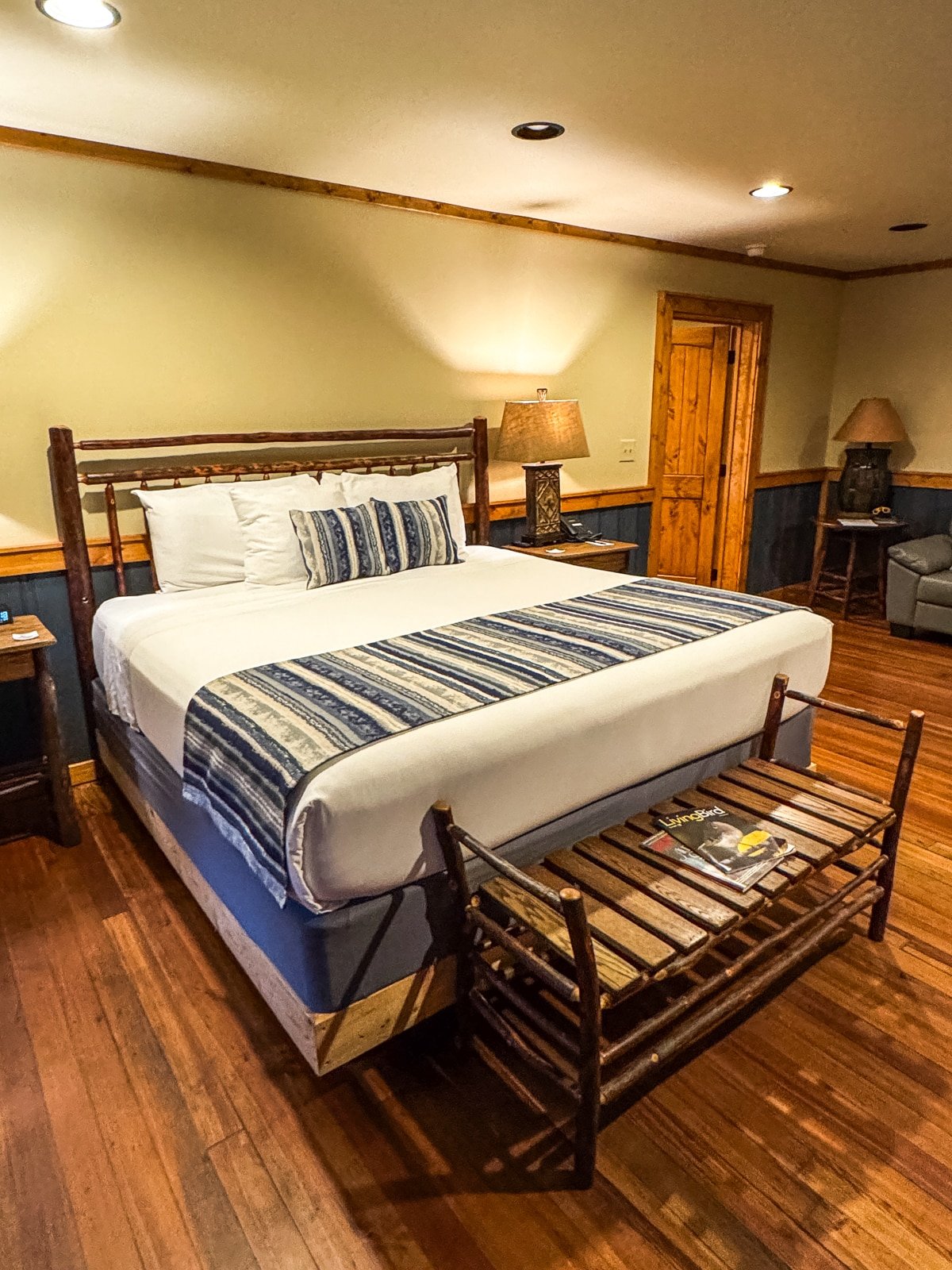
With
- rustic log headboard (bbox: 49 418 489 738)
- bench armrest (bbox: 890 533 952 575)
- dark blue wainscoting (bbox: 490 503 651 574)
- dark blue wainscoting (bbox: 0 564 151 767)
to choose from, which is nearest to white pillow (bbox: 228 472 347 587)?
rustic log headboard (bbox: 49 418 489 738)

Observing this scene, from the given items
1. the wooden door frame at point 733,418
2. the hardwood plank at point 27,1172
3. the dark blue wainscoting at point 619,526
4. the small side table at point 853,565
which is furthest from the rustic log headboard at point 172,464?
the small side table at point 853,565

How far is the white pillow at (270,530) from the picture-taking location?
3084 millimetres

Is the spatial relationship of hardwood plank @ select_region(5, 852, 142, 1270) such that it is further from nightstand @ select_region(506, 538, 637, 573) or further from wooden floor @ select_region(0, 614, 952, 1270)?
nightstand @ select_region(506, 538, 637, 573)

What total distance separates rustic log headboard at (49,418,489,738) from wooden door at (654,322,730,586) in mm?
2280

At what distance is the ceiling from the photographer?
1953mm

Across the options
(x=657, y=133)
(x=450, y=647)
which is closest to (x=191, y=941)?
(x=450, y=647)

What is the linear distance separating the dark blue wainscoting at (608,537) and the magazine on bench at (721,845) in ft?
7.54

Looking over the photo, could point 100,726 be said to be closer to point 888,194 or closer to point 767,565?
point 888,194

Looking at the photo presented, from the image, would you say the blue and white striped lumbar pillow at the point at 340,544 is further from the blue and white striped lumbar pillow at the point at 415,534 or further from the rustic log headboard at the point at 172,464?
the rustic log headboard at the point at 172,464

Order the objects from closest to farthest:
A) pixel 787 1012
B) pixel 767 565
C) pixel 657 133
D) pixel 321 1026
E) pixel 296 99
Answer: pixel 321 1026
pixel 787 1012
pixel 296 99
pixel 657 133
pixel 767 565

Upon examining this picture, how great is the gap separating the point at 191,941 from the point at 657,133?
9.80 ft

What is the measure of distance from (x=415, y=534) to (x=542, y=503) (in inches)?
42.7

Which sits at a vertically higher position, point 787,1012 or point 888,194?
point 888,194

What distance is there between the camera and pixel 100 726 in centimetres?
309
